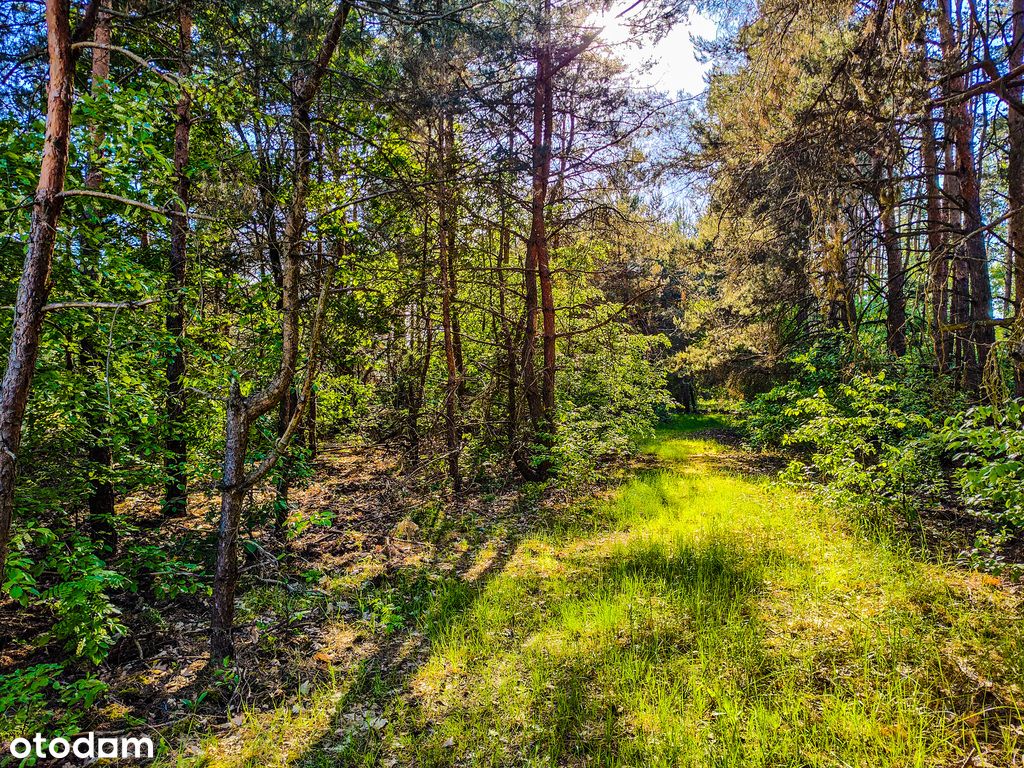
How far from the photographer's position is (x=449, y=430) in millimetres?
8211

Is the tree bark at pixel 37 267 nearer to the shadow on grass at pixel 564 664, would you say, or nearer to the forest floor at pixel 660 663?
the forest floor at pixel 660 663

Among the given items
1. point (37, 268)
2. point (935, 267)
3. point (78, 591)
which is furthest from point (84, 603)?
point (935, 267)

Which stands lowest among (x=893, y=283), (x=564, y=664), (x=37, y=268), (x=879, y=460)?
(x=564, y=664)

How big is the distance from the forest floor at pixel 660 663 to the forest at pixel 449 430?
0.03 meters

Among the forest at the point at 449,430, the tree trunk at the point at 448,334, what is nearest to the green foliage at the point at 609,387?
the forest at the point at 449,430

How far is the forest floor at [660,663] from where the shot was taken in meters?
2.70

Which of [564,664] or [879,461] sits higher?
[879,461]

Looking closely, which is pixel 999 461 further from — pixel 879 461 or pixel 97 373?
pixel 97 373

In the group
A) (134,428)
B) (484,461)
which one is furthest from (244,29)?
(484,461)

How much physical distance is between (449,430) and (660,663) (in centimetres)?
542

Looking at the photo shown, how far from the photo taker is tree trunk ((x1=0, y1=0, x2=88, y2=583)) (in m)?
2.07

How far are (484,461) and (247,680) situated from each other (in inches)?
252

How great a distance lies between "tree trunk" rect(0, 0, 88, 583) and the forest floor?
215 cm

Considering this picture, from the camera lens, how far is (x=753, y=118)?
5.64 meters
